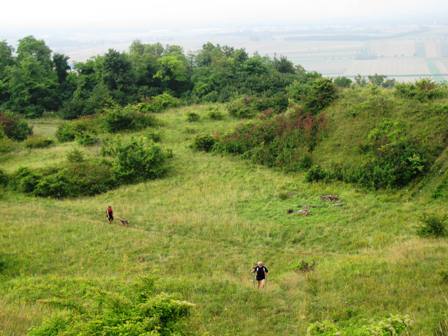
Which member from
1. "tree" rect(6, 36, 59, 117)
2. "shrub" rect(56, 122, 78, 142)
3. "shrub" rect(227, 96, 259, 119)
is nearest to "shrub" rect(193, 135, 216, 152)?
"shrub" rect(227, 96, 259, 119)

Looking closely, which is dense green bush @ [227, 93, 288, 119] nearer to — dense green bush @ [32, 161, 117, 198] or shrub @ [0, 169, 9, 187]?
dense green bush @ [32, 161, 117, 198]

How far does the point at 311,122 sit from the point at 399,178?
282 inches

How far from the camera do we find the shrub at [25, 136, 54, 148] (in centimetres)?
3141

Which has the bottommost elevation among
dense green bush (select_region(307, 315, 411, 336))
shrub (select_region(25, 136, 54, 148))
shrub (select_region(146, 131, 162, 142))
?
shrub (select_region(25, 136, 54, 148))

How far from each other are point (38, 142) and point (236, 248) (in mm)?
21134

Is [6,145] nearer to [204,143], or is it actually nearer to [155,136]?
[155,136]

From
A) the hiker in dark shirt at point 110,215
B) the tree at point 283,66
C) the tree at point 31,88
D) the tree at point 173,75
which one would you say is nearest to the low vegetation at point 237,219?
the hiker in dark shirt at point 110,215

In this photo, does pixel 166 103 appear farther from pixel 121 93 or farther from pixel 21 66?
pixel 21 66

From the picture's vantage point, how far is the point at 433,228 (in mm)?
14383

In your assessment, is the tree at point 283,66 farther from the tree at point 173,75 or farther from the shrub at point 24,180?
the shrub at point 24,180

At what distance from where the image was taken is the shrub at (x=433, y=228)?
1436cm

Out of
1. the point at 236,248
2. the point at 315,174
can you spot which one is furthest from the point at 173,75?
the point at 236,248

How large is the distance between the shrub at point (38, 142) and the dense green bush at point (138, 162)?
891cm

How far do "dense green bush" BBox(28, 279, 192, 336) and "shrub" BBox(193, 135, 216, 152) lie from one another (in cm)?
2053
